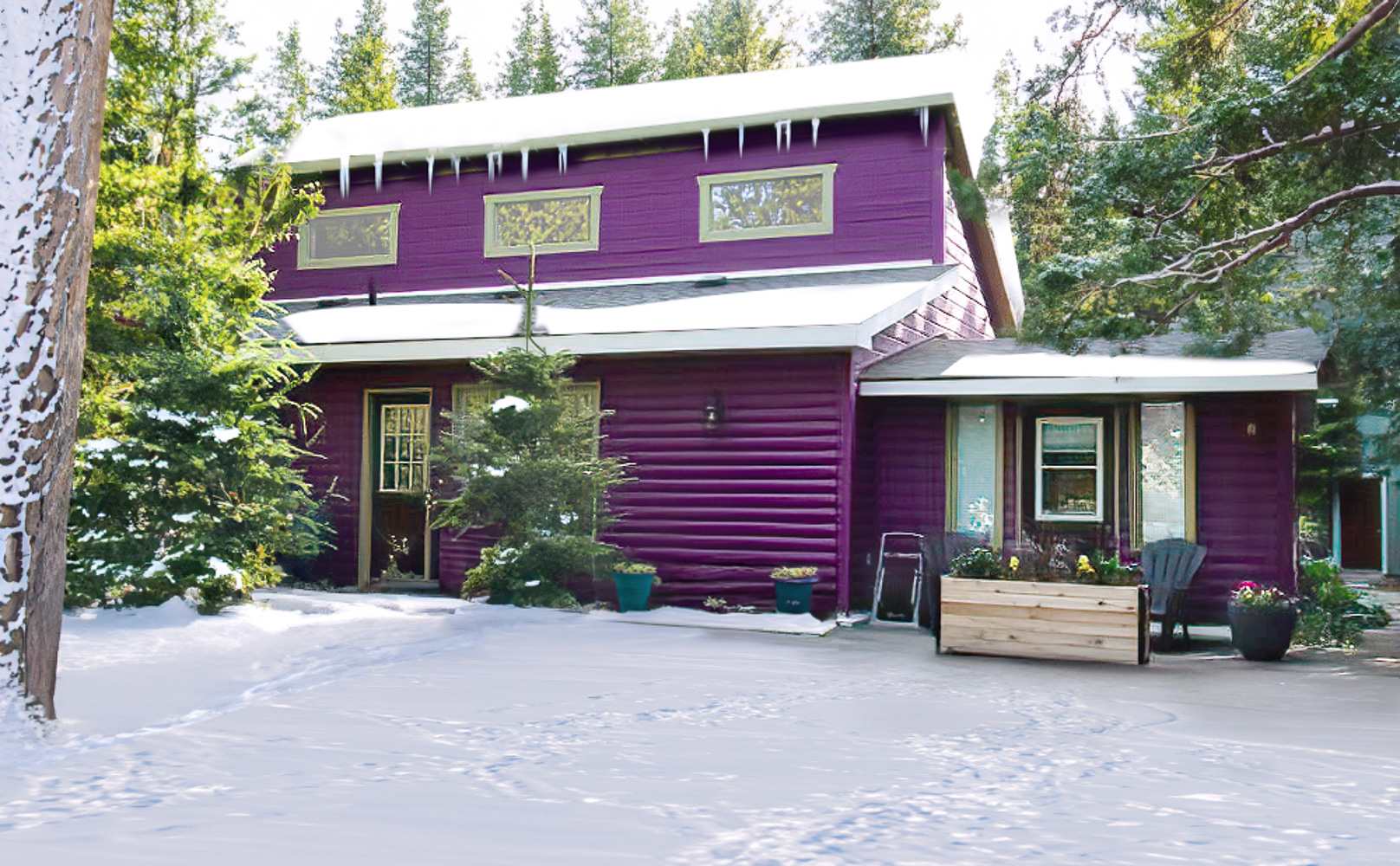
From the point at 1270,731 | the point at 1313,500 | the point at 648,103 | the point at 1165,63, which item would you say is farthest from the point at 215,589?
the point at 1313,500

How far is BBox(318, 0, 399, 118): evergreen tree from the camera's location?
89.1ft

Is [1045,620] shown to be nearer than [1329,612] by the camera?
Yes

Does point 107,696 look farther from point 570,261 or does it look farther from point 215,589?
point 570,261

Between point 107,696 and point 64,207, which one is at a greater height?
point 64,207

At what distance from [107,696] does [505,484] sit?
3819mm

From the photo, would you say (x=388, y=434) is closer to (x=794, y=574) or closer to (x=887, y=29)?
(x=794, y=574)

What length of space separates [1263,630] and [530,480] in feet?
18.8

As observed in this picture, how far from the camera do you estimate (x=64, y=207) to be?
5000mm

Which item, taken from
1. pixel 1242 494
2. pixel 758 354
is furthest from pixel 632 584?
pixel 1242 494

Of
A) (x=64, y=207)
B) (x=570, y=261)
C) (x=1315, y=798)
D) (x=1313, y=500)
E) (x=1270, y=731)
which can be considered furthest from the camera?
(x=1313, y=500)

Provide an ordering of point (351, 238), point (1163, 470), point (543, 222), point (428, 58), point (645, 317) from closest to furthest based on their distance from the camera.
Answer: point (1163, 470)
point (645, 317)
point (543, 222)
point (351, 238)
point (428, 58)

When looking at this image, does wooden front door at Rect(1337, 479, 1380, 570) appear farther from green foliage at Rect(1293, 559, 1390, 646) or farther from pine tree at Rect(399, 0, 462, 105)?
pine tree at Rect(399, 0, 462, 105)

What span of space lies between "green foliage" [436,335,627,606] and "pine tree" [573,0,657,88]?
21376 mm

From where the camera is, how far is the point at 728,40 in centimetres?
2783
